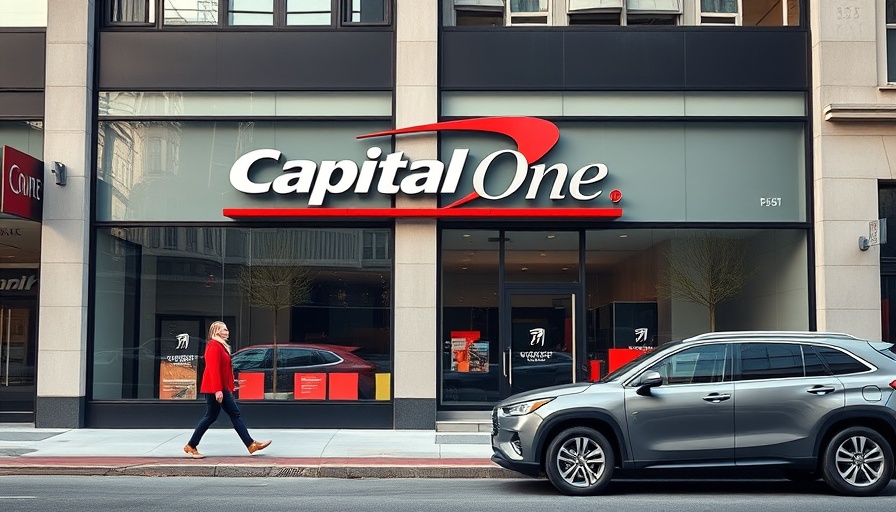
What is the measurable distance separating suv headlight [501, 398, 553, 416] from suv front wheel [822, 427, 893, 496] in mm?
3029

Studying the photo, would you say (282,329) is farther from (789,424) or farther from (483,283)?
(789,424)

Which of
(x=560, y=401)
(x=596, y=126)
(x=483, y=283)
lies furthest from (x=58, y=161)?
(x=560, y=401)

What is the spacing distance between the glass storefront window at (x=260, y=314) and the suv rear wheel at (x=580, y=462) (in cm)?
624

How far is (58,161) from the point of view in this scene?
16172 millimetres

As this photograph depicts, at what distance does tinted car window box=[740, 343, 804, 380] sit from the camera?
10.6 m

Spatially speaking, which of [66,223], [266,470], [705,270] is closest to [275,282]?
[66,223]

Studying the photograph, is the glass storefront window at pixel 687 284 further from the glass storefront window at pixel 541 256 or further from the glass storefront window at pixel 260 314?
the glass storefront window at pixel 260 314

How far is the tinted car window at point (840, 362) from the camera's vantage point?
10.6 m

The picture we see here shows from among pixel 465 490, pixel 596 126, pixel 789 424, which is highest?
pixel 596 126

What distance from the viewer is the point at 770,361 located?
10711 millimetres

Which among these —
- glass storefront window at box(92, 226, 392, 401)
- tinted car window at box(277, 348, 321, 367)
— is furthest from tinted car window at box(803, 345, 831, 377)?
tinted car window at box(277, 348, 321, 367)

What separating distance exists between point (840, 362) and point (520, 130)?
23.7 ft

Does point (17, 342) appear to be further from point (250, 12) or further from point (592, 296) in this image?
point (592, 296)

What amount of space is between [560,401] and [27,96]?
1095cm
